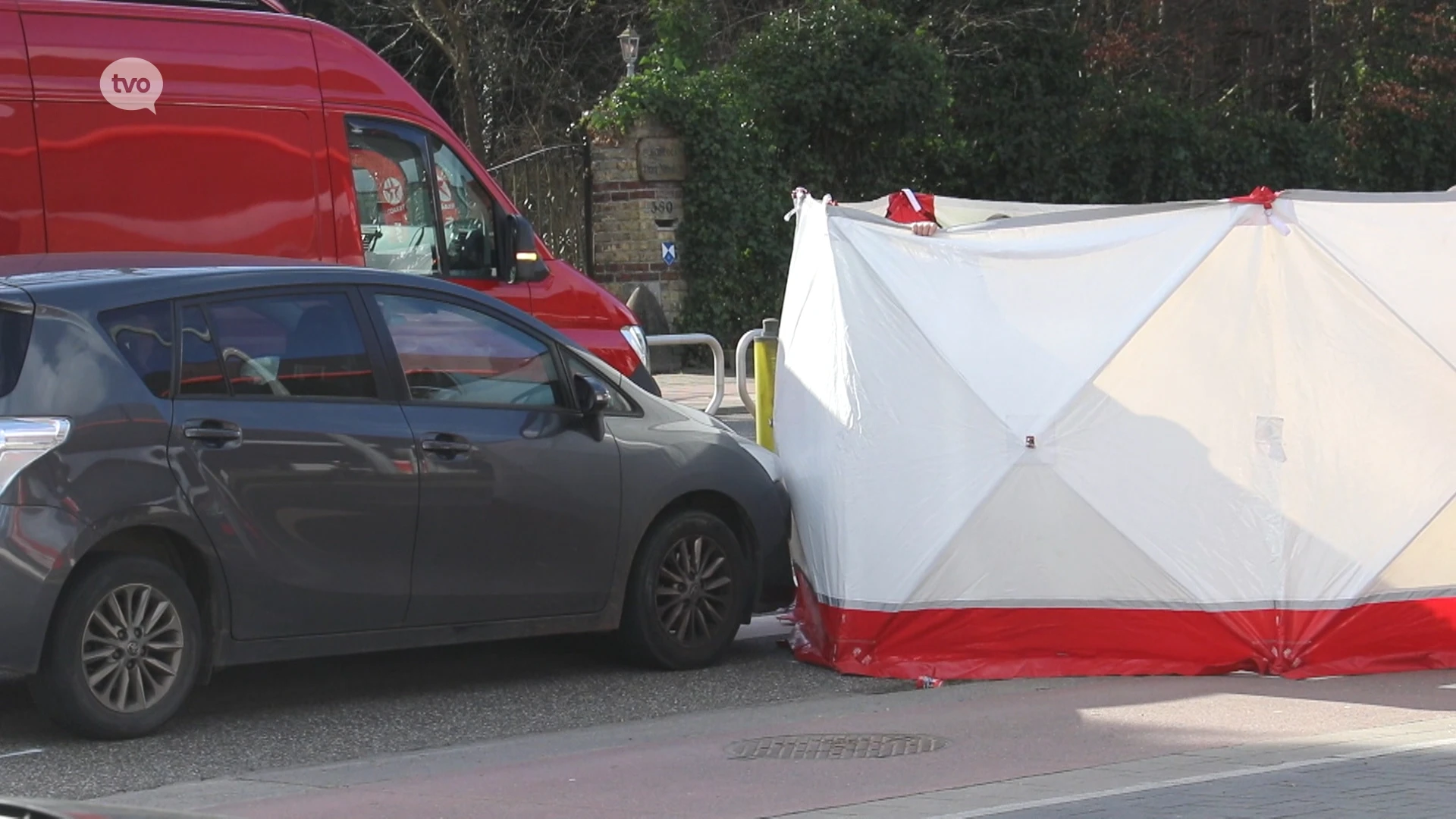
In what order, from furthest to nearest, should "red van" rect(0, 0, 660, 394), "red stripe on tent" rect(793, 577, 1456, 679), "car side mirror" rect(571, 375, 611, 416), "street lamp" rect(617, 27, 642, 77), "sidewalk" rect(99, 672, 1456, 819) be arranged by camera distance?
"street lamp" rect(617, 27, 642, 77) < "red van" rect(0, 0, 660, 394) < "red stripe on tent" rect(793, 577, 1456, 679) < "car side mirror" rect(571, 375, 611, 416) < "sidewalk" rect(99, 672, 1456, 819)

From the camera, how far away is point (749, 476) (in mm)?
9109

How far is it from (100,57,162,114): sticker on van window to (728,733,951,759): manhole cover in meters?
5.07

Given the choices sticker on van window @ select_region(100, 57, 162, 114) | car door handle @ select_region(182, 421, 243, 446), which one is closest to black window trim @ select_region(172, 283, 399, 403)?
car door handle @ select_region(182, 421, 243, 446)

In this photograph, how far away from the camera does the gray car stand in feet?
23.0

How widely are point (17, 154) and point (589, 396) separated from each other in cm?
356

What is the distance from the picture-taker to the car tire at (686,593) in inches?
344

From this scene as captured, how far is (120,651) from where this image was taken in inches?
281

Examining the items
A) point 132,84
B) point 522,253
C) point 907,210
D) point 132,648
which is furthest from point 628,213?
point 132,648

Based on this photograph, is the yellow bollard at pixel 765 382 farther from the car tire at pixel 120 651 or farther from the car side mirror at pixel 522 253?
the car tire at pixel 120 651

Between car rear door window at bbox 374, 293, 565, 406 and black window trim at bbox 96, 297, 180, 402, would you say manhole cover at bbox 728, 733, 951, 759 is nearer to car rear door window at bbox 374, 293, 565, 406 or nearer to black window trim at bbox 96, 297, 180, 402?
car rear door window at bbox 374, 293, 565, 406

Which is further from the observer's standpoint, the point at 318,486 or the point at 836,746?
the point at 318,486

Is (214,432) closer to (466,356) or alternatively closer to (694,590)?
(466,356)

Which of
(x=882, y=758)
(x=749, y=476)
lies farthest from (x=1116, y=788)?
(x=749, y=476)

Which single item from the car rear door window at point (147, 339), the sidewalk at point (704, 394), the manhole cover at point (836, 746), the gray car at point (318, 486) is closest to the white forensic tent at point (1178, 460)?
the gray car at point (318, 486)
